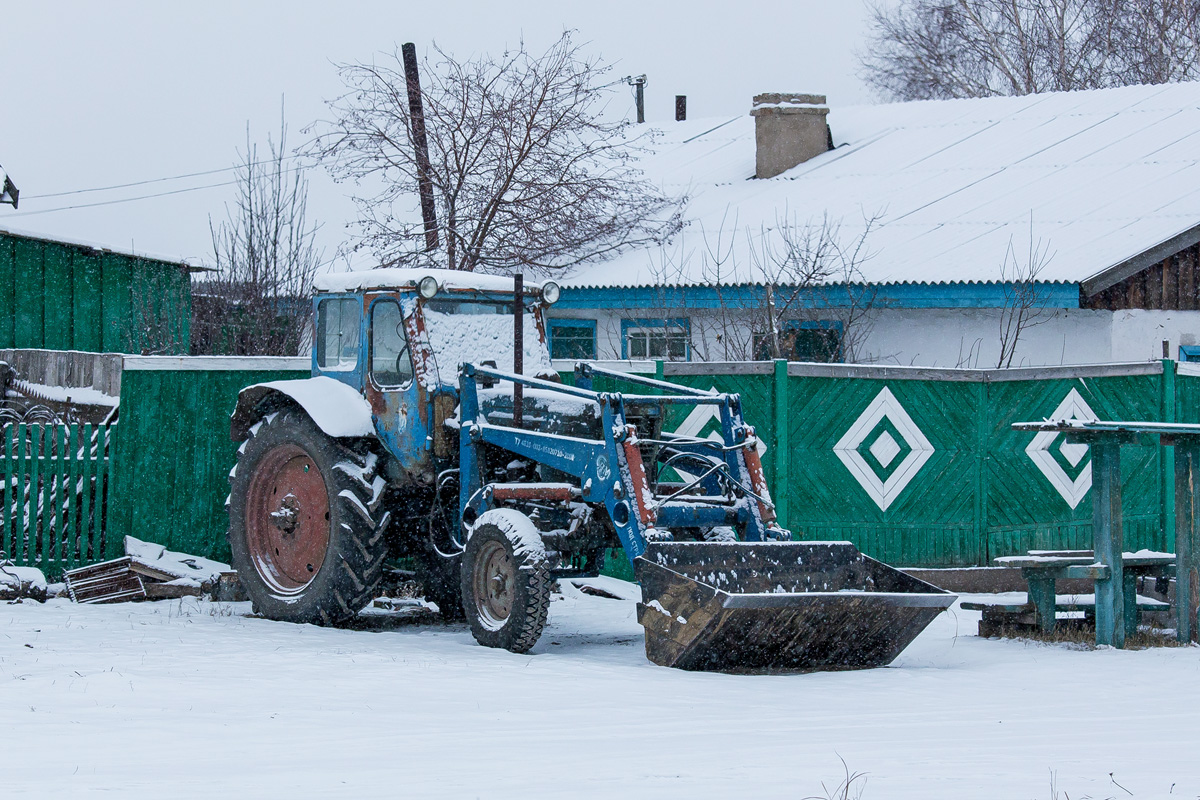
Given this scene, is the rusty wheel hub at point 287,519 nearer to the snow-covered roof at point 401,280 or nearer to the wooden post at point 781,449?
the snow-covered roof at point 401,280

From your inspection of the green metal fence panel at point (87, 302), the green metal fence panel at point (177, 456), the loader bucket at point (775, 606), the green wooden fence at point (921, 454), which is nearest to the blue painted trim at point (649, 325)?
the green wooden fence at point (921, 454)

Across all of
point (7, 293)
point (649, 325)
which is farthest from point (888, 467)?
point (7, 293)

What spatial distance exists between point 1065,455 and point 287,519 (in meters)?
6.54

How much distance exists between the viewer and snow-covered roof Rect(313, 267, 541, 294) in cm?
990

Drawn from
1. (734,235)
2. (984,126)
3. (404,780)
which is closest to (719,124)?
(984,126)

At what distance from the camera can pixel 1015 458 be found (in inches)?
498

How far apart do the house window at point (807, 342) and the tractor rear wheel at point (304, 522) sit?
302 inches

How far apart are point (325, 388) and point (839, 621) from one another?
3.88 metres

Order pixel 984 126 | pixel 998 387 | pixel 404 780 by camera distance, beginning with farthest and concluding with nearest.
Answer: pixel 984 126 → pixel 998 387 → pixel 404 780

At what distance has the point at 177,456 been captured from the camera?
11.7 m

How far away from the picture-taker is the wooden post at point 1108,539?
30.9ft

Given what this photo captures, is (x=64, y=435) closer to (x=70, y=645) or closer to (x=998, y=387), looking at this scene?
(x=70, y=645)

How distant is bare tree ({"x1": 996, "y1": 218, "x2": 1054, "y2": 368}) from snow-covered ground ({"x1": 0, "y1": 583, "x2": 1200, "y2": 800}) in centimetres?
679

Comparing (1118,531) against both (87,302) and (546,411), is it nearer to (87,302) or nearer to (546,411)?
(546,411)
